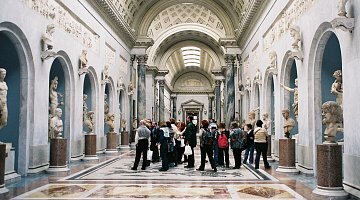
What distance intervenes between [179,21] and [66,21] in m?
20.6

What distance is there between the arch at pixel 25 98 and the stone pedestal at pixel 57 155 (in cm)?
73

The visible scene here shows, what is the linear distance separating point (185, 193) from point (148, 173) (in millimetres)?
3821

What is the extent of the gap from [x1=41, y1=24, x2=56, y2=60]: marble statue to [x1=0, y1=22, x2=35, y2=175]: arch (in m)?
0.66

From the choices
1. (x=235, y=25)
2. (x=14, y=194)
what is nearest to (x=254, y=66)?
(x=235, y=25)

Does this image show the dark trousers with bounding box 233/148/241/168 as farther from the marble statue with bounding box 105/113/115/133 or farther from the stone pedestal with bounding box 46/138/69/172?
the marble statue with bounding box 105/113/115/133

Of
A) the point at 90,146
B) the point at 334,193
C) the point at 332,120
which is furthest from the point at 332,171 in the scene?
the point at 90,146

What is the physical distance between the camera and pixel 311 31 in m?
11.3

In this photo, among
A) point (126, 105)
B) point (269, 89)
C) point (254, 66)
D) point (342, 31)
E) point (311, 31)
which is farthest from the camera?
point (126, 105)

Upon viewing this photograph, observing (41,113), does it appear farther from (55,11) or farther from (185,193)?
(185,193)

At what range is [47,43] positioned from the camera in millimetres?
12453

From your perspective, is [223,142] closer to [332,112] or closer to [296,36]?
[296,36]

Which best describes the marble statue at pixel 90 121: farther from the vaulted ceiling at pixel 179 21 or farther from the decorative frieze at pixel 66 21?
the vaulted ceiling at pixel 179 21

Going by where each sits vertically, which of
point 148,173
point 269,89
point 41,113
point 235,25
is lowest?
point 148,173

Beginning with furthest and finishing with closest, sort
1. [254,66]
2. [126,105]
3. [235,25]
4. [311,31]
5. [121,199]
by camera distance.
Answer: [235,25], [126,105], [254,66], [311,31], [121,199]
